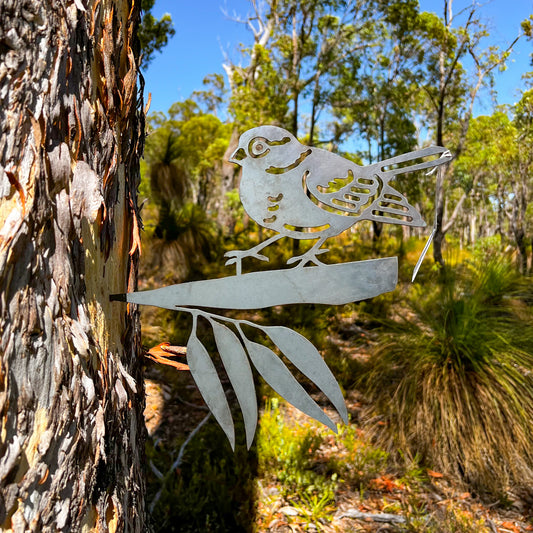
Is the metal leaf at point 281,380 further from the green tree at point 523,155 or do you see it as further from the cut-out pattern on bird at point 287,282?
the green tree at point 523,155

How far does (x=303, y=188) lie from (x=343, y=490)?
2.12 meters

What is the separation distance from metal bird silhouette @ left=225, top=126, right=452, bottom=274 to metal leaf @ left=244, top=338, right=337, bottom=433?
214 mm

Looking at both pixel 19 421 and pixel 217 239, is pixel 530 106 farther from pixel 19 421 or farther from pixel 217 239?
pixel 19 421

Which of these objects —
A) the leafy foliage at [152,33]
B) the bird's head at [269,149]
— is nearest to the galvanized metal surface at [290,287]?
the bird's head at [269,149]

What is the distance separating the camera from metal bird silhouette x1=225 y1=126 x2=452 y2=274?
1079 millimetres

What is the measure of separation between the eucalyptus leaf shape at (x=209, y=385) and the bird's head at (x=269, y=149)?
45cm

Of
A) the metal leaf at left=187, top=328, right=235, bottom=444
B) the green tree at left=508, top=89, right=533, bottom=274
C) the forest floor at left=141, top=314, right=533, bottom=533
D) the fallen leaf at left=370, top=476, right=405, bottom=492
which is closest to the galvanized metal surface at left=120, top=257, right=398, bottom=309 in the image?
the metal leaf at left=187, top=328, right=235, bottom=444

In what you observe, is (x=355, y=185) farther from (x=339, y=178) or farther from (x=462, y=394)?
(x=462, y=394)

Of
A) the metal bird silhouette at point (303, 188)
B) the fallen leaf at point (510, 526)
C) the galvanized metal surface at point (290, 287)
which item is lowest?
the fallen leaf at point (510, 526)

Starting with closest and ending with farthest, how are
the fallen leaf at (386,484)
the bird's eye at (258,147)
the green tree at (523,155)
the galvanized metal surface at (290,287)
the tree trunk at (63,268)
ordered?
the tree trunk at (63,268) → the galvanized metal surface at (290,287) → the bird's eye at (258,147) → the fallen leaf at (386,484) → the green tree at (523,155)

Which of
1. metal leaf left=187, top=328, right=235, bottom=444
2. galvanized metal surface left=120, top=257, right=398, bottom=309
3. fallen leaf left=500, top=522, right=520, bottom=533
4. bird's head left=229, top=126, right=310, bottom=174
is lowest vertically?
fallen leaf left=500, top=522, right=520, bottom=533

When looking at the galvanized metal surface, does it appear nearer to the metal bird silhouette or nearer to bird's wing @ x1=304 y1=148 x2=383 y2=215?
the metal bird silhouette

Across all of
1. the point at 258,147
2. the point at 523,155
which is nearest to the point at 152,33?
the point at 258,147

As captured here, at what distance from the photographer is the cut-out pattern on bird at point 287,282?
104cm
